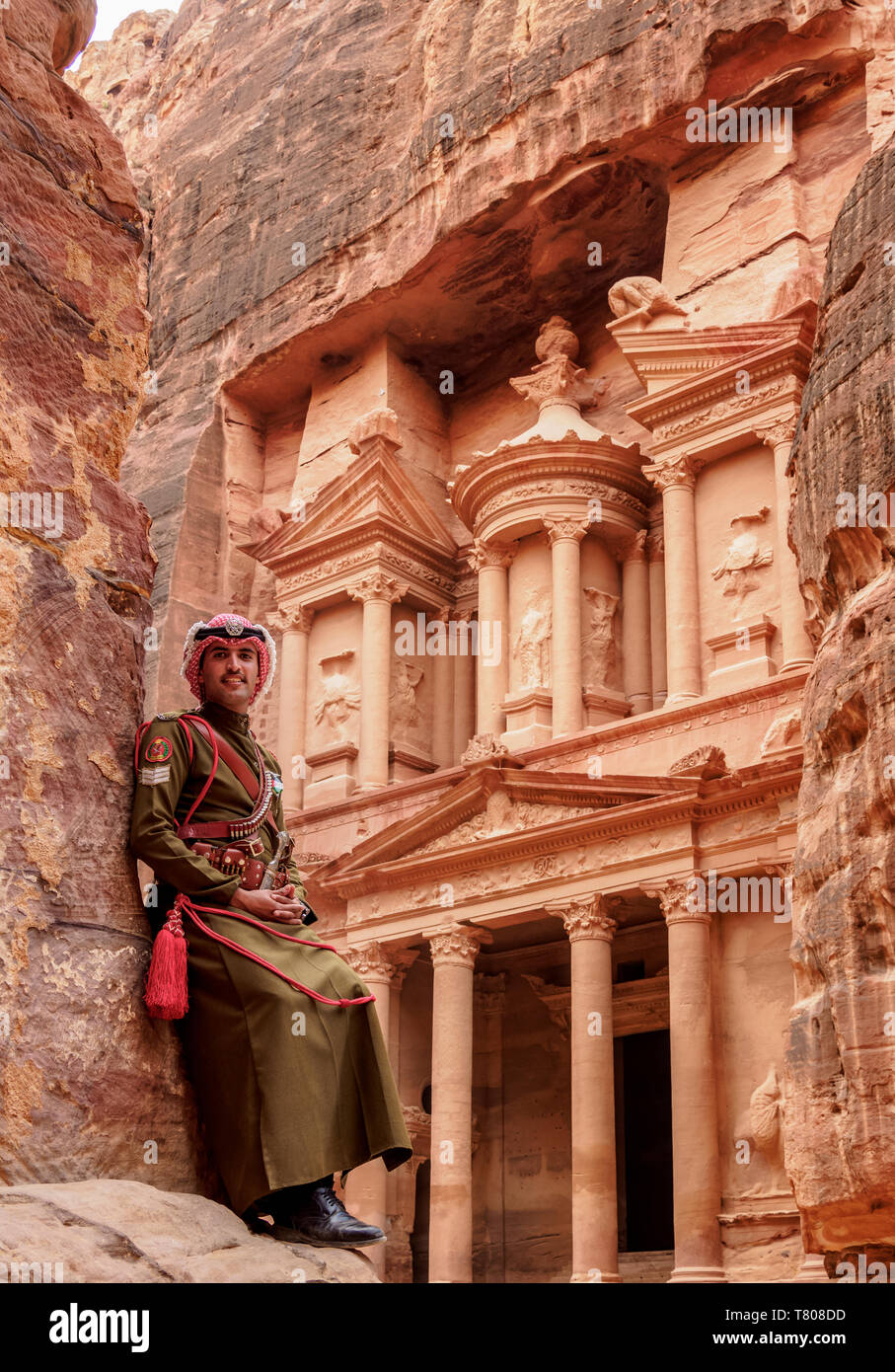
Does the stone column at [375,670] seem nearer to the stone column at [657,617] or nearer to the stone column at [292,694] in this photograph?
the stone column at [292,694]

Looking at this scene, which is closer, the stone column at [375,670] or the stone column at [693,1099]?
the stone column at [693,1099]

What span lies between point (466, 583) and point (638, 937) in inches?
357

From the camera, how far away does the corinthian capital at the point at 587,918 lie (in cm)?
2205

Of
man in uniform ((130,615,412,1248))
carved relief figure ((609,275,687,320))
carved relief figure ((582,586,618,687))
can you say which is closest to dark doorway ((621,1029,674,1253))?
carved relief figure ((582,586,618,687))

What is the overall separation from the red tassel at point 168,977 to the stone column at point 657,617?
2262 centimetres

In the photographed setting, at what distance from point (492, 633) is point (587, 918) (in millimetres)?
7171

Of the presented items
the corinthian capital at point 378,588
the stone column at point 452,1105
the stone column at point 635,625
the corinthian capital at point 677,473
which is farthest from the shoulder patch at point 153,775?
the corinthian capital at point 378,588

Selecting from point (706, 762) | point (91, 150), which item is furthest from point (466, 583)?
point (91, 150)

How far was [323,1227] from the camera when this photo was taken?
440cm

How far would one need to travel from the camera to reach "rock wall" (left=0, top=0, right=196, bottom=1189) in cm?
430

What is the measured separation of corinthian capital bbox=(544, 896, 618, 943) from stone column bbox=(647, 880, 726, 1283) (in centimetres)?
111

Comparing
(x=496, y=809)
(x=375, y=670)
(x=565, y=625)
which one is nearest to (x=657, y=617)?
(x=565, y=625)

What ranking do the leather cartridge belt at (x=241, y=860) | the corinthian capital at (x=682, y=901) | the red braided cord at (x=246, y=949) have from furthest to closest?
the corinthian capital at (x=682, y=901) → the leather cartridge belt at (x=241, y=860) → the red braided cord at (x=246, y=949)
